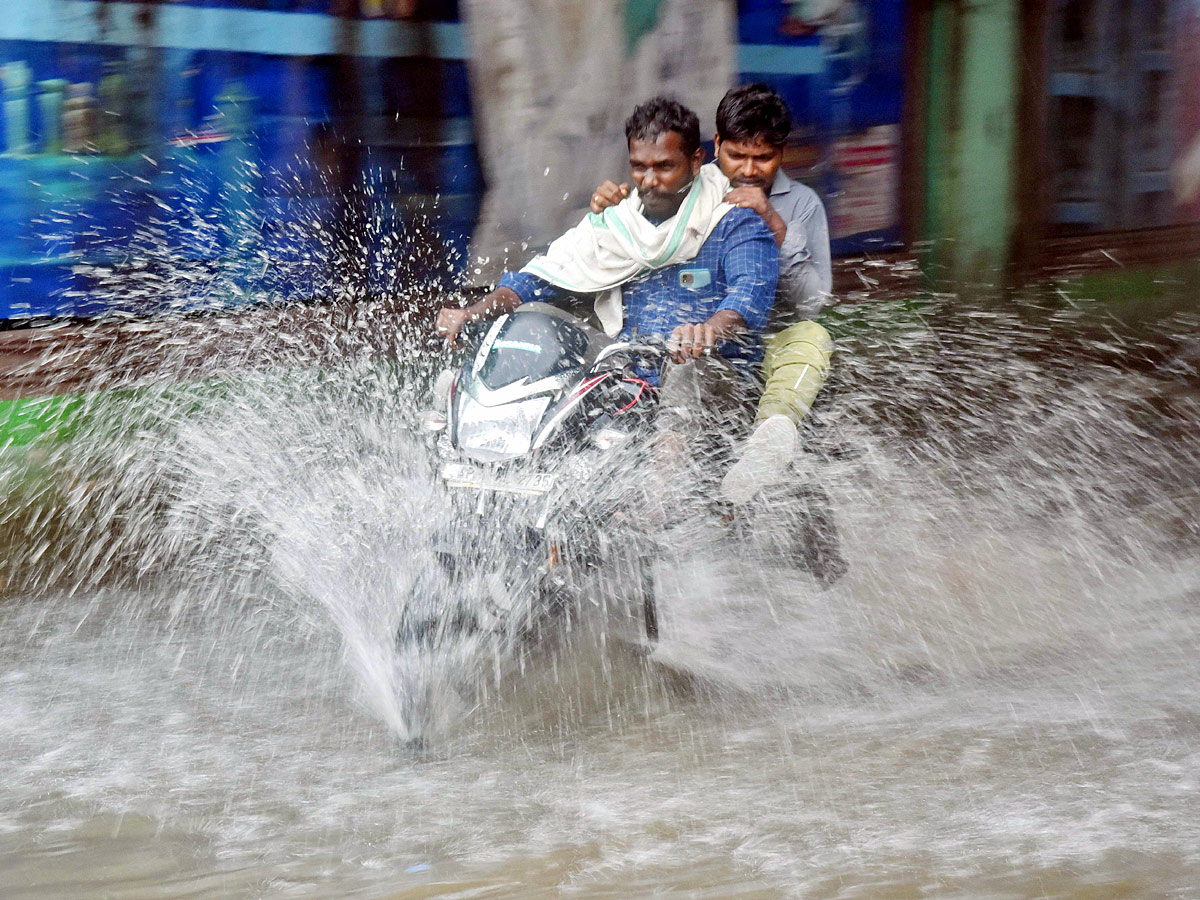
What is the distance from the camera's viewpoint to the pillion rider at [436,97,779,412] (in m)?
3.52

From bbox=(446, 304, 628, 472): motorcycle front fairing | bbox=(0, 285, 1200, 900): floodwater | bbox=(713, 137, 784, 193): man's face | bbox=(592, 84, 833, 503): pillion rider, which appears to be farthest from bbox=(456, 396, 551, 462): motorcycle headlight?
bbox=(713, 137, 784, 193): man's face

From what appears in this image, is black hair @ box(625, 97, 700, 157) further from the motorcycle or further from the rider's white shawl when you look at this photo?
the motorcycle

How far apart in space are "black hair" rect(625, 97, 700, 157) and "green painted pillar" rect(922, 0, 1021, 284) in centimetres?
365

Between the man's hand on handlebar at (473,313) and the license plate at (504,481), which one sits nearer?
the license plate at (504,481)

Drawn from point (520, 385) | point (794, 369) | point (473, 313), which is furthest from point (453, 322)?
point (794, 369)

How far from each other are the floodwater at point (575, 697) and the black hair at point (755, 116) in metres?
0.83

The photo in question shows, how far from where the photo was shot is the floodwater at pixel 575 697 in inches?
107

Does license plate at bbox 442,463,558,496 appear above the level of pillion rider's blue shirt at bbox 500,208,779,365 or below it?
below

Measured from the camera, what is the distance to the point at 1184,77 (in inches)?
317

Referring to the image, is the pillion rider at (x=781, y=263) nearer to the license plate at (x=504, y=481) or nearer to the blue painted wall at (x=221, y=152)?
the license plate at (x=504, y=481)

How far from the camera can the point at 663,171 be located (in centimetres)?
354

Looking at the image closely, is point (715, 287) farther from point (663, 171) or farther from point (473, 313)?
point (473, 313)

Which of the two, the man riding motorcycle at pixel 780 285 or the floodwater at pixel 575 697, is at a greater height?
the man riding motorcycle at pixel 780 285

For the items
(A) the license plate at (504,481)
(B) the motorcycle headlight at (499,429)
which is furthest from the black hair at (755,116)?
(A) the license plate at (504,481)
